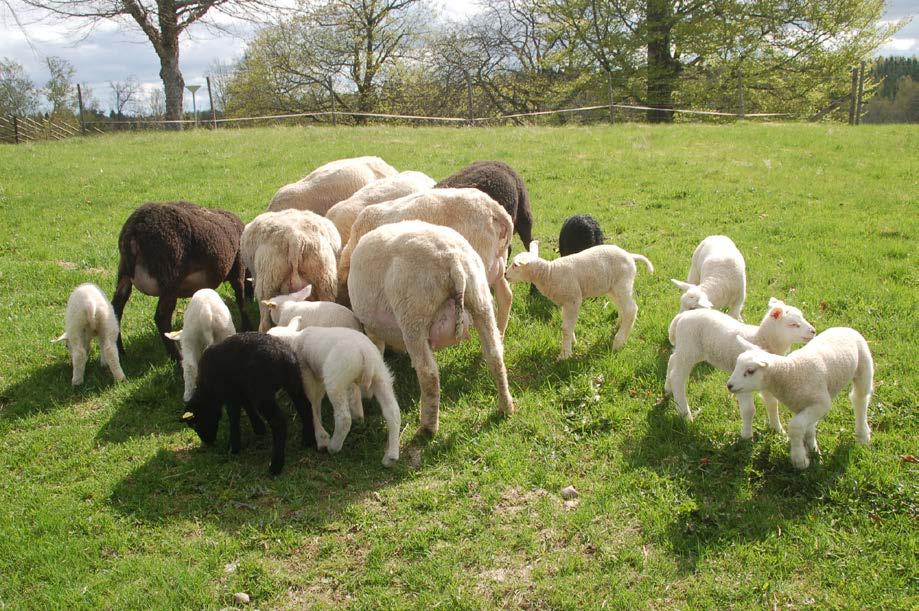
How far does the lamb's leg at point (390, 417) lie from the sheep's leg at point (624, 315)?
7.88 ft

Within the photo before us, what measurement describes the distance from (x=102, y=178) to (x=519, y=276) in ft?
40.4

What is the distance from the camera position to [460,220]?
6.01 metres

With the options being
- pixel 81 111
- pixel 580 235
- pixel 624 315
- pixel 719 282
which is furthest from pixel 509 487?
pixel 81 111

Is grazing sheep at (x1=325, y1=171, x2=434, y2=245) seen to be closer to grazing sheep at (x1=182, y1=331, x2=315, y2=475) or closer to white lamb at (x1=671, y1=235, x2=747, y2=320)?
grazing sheep at (x1=182, y1=331, x2=315, y2=475)

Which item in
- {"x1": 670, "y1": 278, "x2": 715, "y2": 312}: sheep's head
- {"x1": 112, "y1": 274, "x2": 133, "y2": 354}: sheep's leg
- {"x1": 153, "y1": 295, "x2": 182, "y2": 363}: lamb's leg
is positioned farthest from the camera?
{"x1": 112, "y1": 274, "x2": 133, "y2": 354}: sheep's leg

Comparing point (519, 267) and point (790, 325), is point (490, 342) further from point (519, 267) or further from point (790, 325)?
point (790, 325)

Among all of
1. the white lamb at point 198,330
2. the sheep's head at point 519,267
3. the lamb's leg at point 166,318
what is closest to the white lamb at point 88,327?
the lamb's leg at point 166,318

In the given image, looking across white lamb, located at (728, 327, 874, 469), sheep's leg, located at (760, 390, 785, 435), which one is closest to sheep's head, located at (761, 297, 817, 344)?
white lamb, located at (728, 327, 874, 469)

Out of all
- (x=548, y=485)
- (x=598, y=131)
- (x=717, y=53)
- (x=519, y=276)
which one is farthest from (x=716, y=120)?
(x=548, y=485)

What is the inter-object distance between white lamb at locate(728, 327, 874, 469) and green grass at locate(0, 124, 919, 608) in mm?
359

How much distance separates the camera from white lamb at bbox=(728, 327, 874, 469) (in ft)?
13.1

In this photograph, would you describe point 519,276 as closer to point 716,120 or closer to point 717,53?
point 716,120

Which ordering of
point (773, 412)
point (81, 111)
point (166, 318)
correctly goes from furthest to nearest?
point (81, 111) < point (166, 318) < point (773, 412)

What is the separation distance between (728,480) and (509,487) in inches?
55.0
